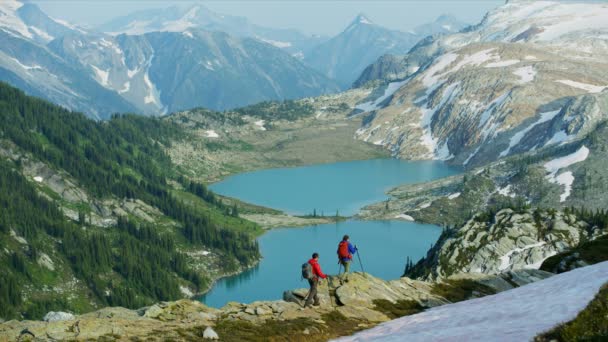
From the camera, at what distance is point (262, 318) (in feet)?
143

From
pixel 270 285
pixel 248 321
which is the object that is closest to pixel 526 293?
pixel 248 321

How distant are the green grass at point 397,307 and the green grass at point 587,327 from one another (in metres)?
17.1

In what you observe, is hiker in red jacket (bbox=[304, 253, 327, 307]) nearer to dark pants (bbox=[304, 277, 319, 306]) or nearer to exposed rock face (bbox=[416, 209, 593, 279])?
dark pants (bbox=[304, 277, 319, 306])

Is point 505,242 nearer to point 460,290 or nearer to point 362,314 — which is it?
point 460,290

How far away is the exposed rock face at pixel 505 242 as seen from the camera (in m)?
115

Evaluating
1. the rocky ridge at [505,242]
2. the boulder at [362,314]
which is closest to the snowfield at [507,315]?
the boulder at [362,314]

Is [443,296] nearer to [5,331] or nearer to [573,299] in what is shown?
[573,299]

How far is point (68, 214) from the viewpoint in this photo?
7776 inches

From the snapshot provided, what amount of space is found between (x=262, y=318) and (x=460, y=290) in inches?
731

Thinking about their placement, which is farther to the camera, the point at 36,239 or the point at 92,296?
the point at 36,239

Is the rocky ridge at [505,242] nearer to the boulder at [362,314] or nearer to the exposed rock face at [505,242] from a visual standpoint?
the exposed rock face at [505,242]

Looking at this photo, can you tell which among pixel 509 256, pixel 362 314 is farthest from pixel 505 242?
pixel 362 314

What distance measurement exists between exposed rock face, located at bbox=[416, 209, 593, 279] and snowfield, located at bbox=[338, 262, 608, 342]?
67.6 metres

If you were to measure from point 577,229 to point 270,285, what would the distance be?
2837 inches
